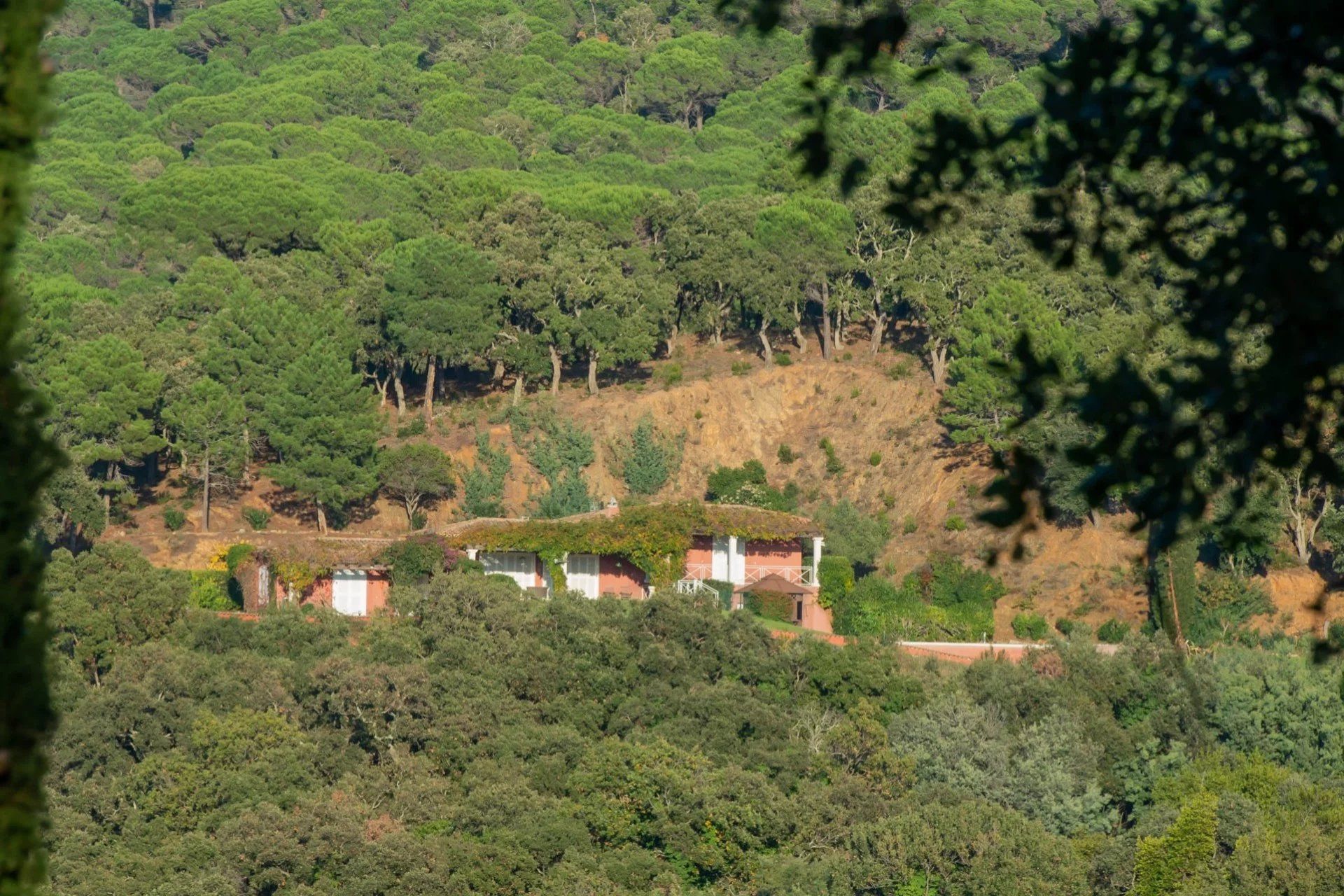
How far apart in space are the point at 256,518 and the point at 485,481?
755 cm

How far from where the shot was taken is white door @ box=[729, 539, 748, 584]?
64.1 m

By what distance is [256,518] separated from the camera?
70.1 metres

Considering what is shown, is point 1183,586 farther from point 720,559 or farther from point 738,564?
point 720,559

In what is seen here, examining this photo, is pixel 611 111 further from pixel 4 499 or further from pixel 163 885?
pixel 4 499

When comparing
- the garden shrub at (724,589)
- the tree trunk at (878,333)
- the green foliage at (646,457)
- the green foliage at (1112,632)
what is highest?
the tree trunk at (878,333)

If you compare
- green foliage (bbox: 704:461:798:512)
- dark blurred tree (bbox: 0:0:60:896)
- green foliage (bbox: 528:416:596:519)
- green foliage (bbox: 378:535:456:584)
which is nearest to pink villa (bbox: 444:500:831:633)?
green foliage (bbox: 378:535:456:584)

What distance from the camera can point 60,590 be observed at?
5712 centimetres

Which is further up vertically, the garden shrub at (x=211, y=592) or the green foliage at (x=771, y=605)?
the garden shrub at (x=211, y=592)

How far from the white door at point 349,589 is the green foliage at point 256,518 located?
7.38m

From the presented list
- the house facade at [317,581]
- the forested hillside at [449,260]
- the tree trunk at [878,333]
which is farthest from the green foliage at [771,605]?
the tree trunk at [878,333]

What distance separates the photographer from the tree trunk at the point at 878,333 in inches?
2997

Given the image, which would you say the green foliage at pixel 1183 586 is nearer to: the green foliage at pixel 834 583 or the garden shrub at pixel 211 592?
the green foliage at pixel 834 583

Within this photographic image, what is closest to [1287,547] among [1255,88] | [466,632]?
[466,632]

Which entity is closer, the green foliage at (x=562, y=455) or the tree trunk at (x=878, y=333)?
the green foliage at (x=562, y=455)
